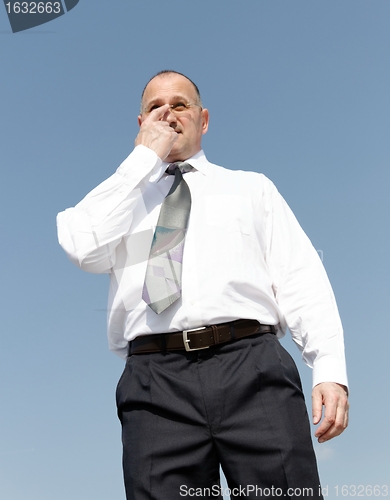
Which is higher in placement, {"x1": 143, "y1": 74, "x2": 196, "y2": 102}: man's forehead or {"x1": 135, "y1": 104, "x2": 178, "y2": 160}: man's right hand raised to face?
{"x1": 143, "y1": 74, "x2": 196, "y2": 102}: man's forehead

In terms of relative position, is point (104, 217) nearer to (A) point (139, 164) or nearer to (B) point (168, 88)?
(A) point (139, 164)

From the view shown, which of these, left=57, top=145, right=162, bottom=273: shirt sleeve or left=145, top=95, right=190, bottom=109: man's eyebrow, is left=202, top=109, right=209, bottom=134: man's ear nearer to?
left=145, top=95, right=190, bottom=109: man's eyebrow

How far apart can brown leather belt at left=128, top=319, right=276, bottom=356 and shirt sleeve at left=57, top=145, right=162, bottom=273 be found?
0.52 metres

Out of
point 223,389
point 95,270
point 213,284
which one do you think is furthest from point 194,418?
point 95,270

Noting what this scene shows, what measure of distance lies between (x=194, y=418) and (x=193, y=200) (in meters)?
1.30

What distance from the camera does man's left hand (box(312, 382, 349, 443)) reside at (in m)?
2.91

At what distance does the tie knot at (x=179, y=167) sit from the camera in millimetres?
3809

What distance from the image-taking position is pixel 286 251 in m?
3.51

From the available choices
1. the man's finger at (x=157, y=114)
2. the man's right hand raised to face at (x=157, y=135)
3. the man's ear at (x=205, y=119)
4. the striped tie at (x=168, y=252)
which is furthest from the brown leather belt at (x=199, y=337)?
the man's ear at (x=205, y=119)

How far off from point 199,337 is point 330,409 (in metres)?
0.72

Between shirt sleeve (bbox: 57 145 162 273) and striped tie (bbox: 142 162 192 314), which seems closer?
striped tie (bbox: 142 162 192 314)

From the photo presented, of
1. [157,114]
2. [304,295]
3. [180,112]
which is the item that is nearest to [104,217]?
[157,114]

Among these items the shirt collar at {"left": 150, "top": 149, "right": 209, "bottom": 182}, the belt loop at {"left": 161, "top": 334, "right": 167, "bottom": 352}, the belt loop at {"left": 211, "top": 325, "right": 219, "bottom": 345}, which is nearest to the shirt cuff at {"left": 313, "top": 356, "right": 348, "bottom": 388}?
the belt loop at {"left": 211, "top": 325, "right": 219, "bottom": 345}

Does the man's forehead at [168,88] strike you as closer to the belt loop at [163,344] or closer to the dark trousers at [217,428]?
the belt loop at [163,344]
